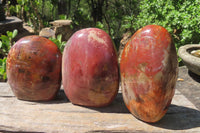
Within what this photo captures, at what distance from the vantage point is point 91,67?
1219mm

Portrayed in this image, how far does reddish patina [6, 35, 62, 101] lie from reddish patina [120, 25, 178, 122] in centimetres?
47

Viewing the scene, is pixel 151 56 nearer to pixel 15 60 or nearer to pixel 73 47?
pixel 73 47

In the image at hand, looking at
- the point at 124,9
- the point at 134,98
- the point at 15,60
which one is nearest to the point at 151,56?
the point at 134,98

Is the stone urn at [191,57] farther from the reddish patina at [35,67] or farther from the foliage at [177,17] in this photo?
the reddish patina at [35,67]

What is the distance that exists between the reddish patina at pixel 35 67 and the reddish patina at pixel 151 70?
0.47 metres

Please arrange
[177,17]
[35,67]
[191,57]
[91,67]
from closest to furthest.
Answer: [91,67] → [35,67] → [191,57] → [177,17]

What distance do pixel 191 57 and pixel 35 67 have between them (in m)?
2.01

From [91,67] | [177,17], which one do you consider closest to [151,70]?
[91,67]

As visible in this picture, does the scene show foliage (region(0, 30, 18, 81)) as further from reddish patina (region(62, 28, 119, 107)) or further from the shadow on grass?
the shadow on grass

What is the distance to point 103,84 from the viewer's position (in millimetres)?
1248

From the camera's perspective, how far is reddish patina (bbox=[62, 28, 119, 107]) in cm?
122

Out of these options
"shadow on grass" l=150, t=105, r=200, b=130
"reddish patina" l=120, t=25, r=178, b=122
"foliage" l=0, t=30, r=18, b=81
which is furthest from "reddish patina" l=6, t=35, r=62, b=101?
"foliage" l=0, t=30, r=18, b=81

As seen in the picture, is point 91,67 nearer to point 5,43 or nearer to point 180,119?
point 180,119

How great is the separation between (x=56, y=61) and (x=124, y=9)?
14.6 feet
